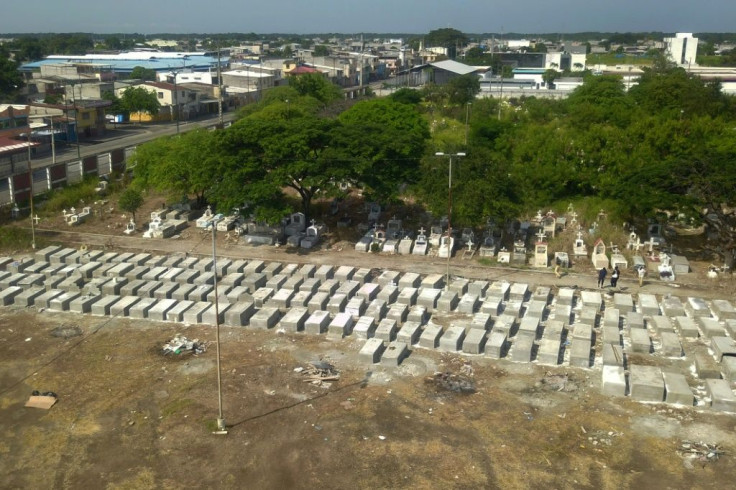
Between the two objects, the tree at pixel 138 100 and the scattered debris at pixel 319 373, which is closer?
the scattered debris at pixel 319 373

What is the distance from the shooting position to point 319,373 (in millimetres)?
16938

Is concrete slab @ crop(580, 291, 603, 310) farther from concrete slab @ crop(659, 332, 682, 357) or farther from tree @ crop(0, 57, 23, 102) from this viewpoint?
tree @ crop(0, 57, 23, 102)

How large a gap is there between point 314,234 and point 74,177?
54.5ft

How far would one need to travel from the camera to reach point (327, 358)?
17953 millimetres

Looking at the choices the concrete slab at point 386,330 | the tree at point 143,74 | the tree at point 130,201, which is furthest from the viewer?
the tree at point 143,74

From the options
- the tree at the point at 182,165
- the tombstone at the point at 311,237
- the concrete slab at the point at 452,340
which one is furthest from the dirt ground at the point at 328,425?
the tree at the point at 182,165

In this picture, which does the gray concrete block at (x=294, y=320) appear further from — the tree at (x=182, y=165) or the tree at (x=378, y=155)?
the tree at (x=182, y=165)

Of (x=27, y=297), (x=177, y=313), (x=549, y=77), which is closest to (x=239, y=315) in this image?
(x=177, y=313)

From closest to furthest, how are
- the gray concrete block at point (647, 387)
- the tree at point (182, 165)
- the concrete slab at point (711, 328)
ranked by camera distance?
the gray concrete block at point (647, 387) < the concrete slab at point (711, 328) < the tree at point (182, 165)

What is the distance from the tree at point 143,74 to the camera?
9025cm

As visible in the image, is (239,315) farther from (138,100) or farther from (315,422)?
(138,100)

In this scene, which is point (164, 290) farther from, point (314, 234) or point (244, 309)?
point (314, 234)

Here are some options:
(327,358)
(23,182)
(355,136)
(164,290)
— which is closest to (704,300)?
(327,358)

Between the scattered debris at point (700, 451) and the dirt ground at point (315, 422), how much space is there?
12 centimetres
